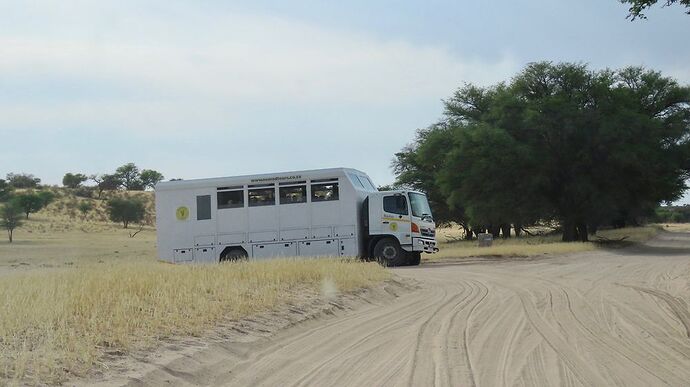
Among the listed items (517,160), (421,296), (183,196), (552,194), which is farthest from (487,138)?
(421,296)

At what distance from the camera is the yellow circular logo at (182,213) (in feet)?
88.3

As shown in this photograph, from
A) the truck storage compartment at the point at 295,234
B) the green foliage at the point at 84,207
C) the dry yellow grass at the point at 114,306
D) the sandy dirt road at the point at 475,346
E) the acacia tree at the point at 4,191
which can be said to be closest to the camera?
the dry yellow grass at the point at 114,306

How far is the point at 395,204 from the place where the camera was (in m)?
26.5

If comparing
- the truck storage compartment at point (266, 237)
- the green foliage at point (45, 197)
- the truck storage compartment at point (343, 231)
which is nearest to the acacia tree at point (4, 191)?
the green foliage at point (45, 197)

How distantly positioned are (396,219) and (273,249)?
15.4ft

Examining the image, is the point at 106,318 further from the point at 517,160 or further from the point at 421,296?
the point at 517,160

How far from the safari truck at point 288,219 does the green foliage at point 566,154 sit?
16587 mm

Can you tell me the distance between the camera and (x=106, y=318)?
8680 millimetres

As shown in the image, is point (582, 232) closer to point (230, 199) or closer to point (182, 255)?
point (230, 199)

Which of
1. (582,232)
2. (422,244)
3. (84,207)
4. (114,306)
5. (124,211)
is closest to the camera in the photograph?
(114,306)

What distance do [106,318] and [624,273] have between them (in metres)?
17.0

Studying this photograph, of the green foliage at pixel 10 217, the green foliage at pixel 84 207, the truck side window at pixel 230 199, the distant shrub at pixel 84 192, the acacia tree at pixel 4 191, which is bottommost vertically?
the truck side window at pixel 230 199

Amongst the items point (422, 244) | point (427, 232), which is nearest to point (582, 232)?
point (427, 232)

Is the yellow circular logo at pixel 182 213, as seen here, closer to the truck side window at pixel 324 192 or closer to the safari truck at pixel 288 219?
the safari truck at pixel 288 219
